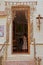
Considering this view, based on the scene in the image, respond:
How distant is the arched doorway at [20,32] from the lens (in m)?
6.87

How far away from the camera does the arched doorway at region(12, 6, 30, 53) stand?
6867 mm

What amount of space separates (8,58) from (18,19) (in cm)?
130

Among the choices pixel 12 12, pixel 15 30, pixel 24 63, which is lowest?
pixel 24 63

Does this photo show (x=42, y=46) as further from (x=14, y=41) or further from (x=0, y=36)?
(x=0, y=36)

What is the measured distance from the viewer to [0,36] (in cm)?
673

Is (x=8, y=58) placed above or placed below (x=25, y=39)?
below

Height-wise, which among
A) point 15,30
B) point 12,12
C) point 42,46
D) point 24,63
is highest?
point 12,12

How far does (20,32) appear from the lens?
6914mm

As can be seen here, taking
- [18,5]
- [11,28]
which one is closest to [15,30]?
[11,28]

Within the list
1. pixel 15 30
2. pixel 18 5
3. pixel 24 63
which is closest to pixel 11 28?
pixel 15 30

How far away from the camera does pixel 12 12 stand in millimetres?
6777

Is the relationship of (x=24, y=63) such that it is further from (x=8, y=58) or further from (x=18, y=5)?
(x=18, y=5)

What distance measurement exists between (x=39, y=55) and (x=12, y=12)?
5.24 ft

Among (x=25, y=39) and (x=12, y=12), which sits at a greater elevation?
(x=12, y=12)
